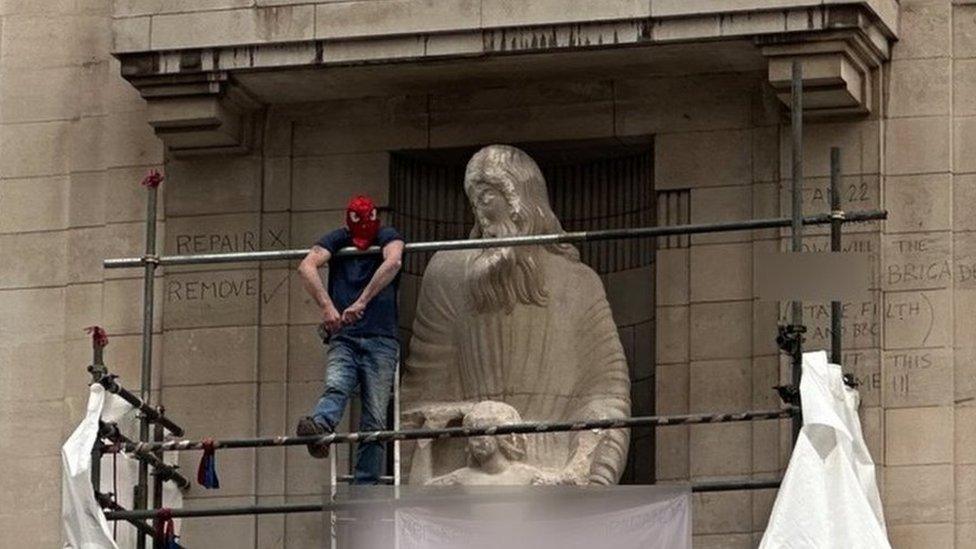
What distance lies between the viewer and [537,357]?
86.2 ft

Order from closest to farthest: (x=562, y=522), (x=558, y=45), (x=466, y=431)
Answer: (x=562, y=522)
(x=466, y=431)
(x=558, y=45)

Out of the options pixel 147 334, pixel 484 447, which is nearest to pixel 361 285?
pixel 484 447

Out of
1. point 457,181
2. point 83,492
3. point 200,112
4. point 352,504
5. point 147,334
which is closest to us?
point 352,504

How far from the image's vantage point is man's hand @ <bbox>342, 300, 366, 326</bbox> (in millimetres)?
25547

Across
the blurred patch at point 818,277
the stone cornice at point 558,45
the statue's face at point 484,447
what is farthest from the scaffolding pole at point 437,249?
the statue's face at point 484,447

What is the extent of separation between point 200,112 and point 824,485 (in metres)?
4.90

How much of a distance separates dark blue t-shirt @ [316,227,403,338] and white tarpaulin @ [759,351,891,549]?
271 cm

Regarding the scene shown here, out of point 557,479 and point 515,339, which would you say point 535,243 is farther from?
point 557,479

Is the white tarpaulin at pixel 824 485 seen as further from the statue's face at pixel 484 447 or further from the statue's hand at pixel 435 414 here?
the statue's hand at pixel 435 414

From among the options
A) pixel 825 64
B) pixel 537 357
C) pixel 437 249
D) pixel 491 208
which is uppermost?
pixel 825 64

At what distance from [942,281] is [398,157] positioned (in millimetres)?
3648

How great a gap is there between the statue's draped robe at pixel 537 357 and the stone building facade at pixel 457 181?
40 centimetres

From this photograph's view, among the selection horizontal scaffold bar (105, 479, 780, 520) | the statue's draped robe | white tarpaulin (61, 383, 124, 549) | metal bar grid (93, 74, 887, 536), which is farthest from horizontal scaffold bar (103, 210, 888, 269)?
horizontal scaffold bar (105, 479, 780, 520)

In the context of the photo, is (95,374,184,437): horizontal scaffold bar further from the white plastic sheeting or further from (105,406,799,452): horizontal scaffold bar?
(105,406,799,452): horizontal scaffold bar
